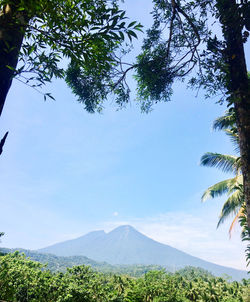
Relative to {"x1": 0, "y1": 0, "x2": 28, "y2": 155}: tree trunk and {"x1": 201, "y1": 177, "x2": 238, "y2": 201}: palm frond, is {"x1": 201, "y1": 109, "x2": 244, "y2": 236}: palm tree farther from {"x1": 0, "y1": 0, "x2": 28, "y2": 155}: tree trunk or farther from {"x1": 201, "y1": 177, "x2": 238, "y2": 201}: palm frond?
{"x1": 0, "y1": 0, "x2": 28, "y2": 155}: tree trunk

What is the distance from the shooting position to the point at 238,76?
10.4ft

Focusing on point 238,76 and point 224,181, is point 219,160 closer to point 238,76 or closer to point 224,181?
point 224,181

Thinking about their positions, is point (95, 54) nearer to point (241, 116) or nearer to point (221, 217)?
point (241, 116)

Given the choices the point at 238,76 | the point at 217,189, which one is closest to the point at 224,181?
the point at 217,189

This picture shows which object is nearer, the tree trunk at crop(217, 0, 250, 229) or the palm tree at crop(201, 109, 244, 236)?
the tree trunk at crop(217, 0, 250, 229)

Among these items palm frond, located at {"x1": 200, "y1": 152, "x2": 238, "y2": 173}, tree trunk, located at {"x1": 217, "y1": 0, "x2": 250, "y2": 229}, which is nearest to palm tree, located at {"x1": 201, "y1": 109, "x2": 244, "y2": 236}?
palm frond, located at {"x1": 200, "y1": 152, "x2": 238, "y2": 173}

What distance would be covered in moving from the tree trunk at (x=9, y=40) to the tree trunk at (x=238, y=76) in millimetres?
3003

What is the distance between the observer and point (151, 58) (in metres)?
5.65

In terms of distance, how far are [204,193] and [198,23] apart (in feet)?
40.3

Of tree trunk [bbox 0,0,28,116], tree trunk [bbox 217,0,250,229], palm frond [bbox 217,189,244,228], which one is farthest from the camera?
palm frond [bbox 217,189,244,228]

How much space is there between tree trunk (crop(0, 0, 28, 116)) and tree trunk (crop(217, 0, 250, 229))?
300cm

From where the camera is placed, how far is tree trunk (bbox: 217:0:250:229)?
287 cm

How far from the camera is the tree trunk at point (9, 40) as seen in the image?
179 cm

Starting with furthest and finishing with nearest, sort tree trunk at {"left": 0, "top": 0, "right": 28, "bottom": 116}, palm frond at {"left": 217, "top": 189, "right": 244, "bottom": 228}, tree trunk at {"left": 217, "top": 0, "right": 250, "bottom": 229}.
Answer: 1. palm frond at {"left": 217, "top": 189, "right": 244, "bottom": 228}
2. tree trunk at {"left": 217, "top": 0, "right": 250, "bottom": 229}
3. tree trunk at {"left": 0, "top": 0, "right": 28, "bottom": 116}
